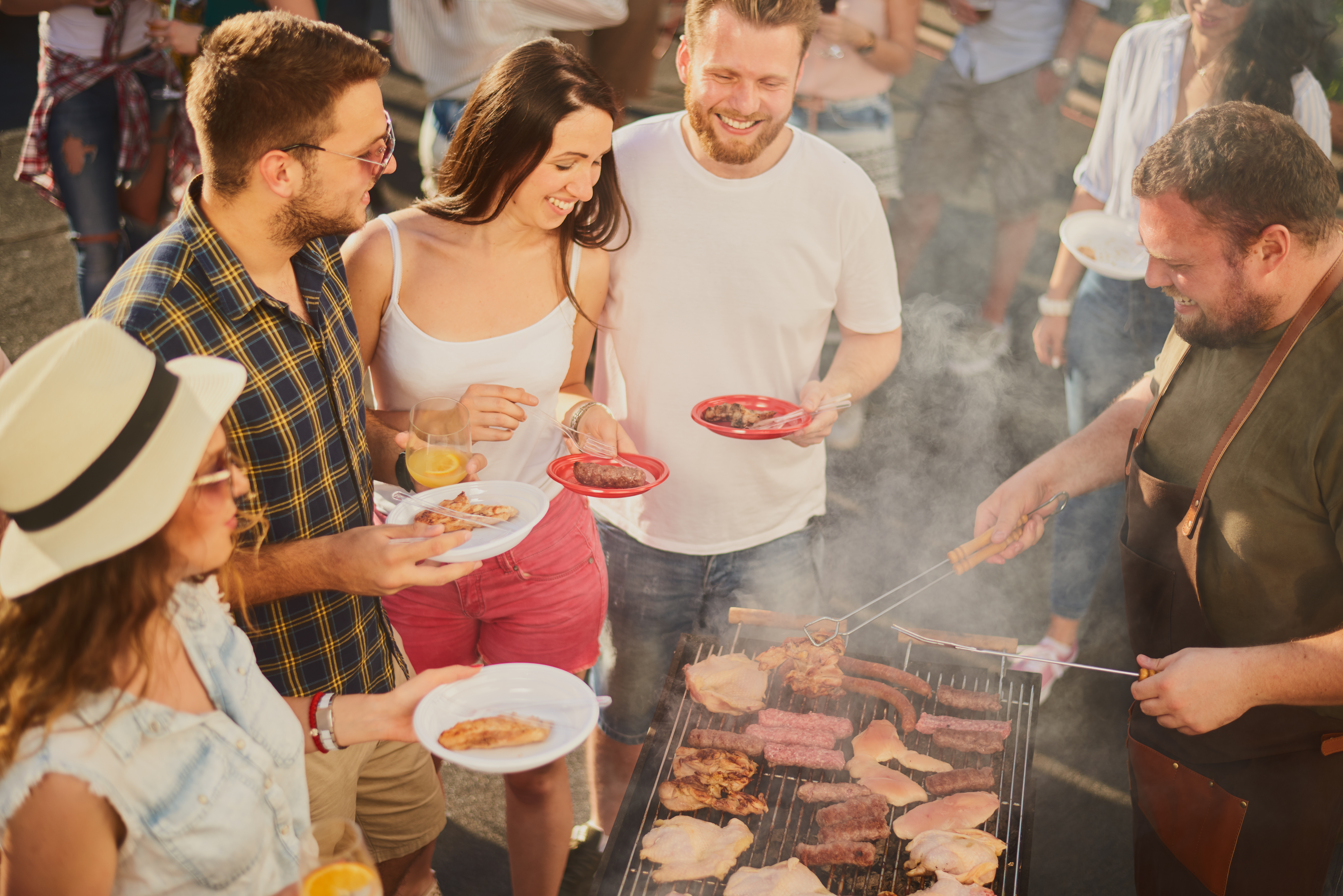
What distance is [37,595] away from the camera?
5.78 ft

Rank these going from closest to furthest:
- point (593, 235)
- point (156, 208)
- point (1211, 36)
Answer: point (593, 235) → point (1211, 36) → point (156, 208)

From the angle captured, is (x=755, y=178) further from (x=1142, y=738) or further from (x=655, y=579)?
(x=1142, y=738)

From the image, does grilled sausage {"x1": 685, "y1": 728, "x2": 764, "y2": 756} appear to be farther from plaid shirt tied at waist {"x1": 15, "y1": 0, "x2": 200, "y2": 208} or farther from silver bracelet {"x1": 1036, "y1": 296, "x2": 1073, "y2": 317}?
plaid shirt tied at waist {"x1": 15, "y1": 0, "x2": 200, "y2": 208}

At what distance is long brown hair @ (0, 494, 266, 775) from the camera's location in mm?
1725

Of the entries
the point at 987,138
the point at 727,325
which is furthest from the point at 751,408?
the point at 987,138

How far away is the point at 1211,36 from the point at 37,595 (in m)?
5.01

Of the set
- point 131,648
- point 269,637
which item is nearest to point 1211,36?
point 269,637

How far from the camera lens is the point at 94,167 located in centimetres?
551

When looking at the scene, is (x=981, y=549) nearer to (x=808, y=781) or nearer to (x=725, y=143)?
(x=808, y=781)

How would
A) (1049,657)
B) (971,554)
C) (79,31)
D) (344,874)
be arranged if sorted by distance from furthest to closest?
(79,31), (1049,657), (971,554), (344,874)

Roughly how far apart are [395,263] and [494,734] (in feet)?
4.81

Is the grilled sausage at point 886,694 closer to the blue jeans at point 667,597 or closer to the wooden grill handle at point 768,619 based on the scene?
the wooden grill handle at point 768,619

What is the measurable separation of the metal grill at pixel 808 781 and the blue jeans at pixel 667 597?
31 centimetres

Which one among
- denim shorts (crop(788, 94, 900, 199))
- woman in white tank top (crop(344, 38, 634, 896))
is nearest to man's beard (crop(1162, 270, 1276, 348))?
woman in white tank top (crop(344, 38, 634, 896))
